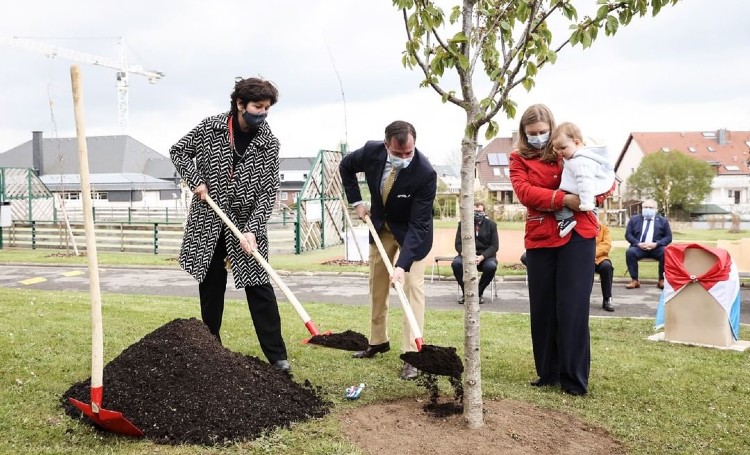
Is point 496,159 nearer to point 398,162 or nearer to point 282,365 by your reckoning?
point 398,162

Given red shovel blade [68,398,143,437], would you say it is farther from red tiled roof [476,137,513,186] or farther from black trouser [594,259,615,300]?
red tiled roof [476,137,513,186]

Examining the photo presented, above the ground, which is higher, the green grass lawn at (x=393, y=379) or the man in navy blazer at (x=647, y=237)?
the man in navy blazer at (x=647, y=237)

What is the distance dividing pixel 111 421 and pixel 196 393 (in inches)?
20.4

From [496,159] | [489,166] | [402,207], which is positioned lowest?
[402,207]

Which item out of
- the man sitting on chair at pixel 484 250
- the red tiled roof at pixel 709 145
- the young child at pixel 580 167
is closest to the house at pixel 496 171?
the red tiled roof at pixel 709 145

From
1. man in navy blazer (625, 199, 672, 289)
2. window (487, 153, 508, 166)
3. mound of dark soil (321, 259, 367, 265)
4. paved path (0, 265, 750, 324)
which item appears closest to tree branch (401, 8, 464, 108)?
paved path (0, 265, 750, 324)

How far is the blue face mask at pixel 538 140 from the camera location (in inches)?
174

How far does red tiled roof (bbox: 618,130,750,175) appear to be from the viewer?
5638 centimetres

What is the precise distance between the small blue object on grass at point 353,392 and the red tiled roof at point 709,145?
56237mm

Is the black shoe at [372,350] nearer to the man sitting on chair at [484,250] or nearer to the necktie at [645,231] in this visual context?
the man sitting on chair at [484,250]

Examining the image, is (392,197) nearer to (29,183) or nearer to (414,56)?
(414,56)

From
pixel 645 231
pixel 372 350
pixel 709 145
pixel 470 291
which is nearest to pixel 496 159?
pixel 709 145

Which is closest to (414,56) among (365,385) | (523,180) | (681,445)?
(523,180)

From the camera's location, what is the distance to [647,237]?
37.8 ft
